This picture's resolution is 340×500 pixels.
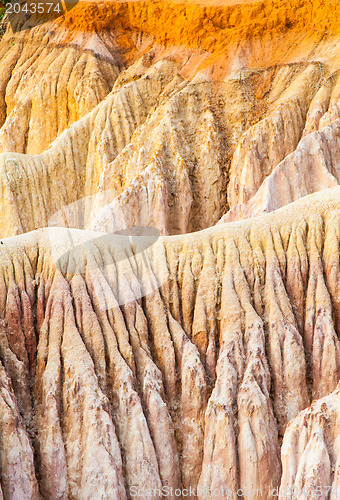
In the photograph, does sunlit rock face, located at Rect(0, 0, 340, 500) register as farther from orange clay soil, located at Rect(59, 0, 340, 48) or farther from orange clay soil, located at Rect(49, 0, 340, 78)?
orange clay soil, located at Rect(59, 0, 340, 48)

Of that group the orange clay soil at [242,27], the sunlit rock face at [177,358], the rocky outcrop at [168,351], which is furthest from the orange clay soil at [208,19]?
the rocky outcrop at [168,351]

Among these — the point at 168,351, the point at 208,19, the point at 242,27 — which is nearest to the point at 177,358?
the point at 168,351

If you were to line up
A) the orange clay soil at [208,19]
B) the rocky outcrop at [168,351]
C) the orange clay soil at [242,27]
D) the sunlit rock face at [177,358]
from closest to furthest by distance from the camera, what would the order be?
the sunlit rock face at [177,358]
the rocky outcrop at [168,351]
the orange clay soil at [242,27]
the orange clay soil at [208,19]

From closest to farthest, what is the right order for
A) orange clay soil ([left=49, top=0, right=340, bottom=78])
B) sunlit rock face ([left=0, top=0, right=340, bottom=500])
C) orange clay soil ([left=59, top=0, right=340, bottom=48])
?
sunlit rock face ([left=0, top=0, right=340, bottom=500]), orange clay soil ([left=49, top=0, right=340, bottom=78]), orange clay soil ([left=59, top=0, right=340, bottom=48])

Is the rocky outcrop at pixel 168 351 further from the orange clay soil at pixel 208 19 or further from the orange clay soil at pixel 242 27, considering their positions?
the orange clay soil at pixel 208 19

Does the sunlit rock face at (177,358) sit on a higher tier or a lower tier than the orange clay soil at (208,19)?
lower

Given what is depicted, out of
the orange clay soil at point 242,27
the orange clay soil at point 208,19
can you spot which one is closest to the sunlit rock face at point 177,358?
Result: the orange clay soil at point 242,27

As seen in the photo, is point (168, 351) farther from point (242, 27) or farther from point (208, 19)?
point (208, 19)

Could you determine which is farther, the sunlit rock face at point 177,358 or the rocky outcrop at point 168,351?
the rocky outcrop at point 168,351

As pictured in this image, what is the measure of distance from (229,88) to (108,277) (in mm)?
18744

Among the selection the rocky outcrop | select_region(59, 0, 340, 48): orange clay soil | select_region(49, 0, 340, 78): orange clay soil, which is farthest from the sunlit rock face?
select_region(59, 0, 340, 48): orange clay soil

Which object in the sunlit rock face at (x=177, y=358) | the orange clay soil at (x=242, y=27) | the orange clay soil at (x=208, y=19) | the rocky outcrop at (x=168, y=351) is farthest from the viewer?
the orange clay soil at (x=208, y=19)

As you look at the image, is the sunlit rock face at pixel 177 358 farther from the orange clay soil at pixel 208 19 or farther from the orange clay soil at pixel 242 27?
the orange clay soil at pixel 208 19

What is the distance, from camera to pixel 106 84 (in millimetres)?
38344
